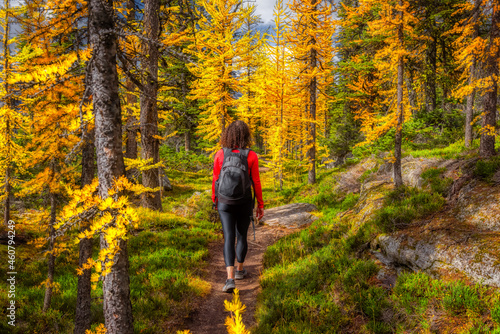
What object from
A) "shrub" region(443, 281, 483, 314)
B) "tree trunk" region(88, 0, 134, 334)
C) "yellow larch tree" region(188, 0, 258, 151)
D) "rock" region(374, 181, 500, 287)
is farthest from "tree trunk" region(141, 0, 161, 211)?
"shrub" region(443, 281, 483, 314)

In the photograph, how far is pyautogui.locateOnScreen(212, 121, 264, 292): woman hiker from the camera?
4.10 metres

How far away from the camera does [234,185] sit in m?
4.06

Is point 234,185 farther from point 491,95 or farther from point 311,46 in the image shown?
point 311,46

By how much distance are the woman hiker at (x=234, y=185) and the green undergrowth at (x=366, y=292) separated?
1140mm

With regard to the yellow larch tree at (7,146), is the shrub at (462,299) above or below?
below

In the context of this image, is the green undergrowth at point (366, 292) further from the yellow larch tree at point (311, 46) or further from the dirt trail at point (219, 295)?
the yellow larch tree at point (311, 46)

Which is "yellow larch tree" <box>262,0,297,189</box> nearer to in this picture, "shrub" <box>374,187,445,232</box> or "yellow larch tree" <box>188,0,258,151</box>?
"yellow larch tree" <box>188,0,258,151</box>

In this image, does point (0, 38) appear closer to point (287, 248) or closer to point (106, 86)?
point (106, 86)

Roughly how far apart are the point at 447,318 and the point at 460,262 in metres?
0.99

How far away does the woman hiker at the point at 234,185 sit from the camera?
4.10 metres

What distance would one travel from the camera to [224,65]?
14148 millimetres

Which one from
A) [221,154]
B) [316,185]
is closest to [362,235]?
[221,154]

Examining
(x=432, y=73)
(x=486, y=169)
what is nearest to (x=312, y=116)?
(x=432, y=73)

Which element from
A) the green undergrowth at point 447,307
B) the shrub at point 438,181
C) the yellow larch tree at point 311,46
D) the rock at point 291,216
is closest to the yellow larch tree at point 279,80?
the yellow larch tree at point 311,46
